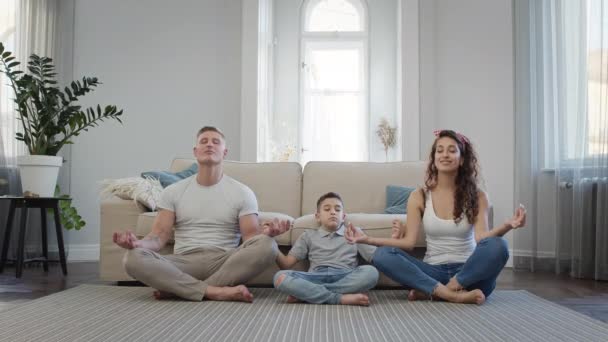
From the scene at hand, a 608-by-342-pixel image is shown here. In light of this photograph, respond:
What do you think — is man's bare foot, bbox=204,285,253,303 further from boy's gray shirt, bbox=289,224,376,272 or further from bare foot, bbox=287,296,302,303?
boy's gray shirt, bbox=289,224,376,272

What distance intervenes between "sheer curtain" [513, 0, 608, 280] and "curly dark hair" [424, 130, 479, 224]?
5.45ft

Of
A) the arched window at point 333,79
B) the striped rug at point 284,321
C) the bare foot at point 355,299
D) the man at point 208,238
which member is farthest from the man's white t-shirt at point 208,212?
the arched window at point 333,79

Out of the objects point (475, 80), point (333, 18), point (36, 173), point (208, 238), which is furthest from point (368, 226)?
point (333, 18)

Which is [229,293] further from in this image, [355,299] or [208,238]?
[355,299]

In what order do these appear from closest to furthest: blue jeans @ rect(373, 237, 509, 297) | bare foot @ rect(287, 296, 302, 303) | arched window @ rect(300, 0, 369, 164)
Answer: blue jeans @ rect(373, 237, 509, 297) → bare foot @ rect(287, 296, 302, 303) → arched window @ rect(300, 0, 369, 164)

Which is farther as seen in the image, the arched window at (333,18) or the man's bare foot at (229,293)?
the arched window at (333,18)

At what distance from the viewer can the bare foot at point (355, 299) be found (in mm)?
2662

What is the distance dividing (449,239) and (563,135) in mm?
2222

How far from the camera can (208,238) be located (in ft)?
9.75

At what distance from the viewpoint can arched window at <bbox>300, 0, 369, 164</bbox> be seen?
800 centimetres

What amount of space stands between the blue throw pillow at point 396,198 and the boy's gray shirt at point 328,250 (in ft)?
2.29

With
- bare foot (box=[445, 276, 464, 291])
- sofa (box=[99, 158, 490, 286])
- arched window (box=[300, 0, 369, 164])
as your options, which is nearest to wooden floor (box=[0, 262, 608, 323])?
sofa (box=[99, 158, 490, 286])

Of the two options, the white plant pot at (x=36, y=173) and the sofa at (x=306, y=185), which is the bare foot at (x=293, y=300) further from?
the white plant pot at (x=36, y=173)

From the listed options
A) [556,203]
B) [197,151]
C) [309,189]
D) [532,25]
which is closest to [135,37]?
[309,189]
